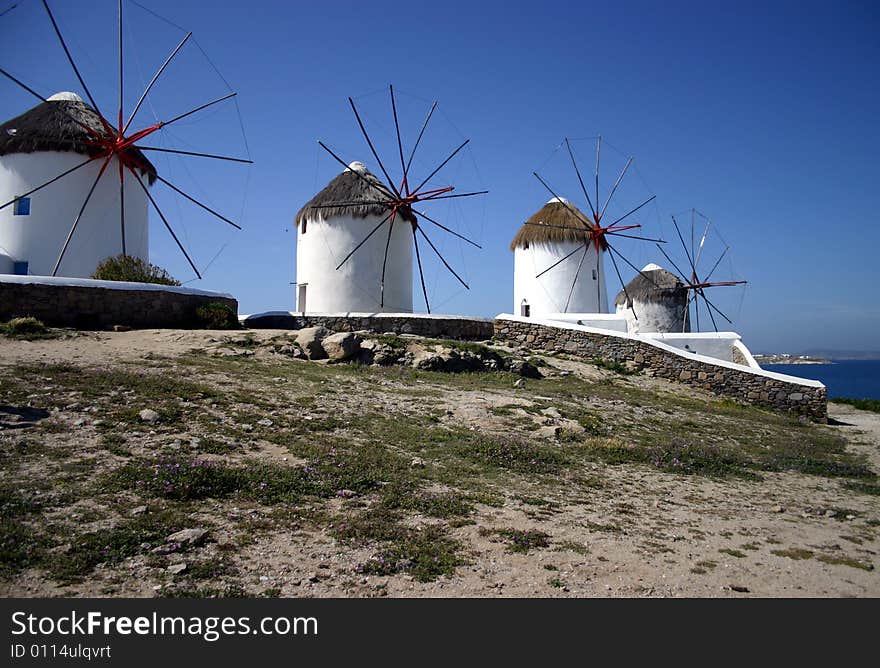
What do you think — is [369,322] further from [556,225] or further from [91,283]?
[556,225]

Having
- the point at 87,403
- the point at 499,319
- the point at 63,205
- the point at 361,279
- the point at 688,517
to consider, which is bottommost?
the point at 688,517

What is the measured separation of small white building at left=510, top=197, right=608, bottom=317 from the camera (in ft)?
85.3

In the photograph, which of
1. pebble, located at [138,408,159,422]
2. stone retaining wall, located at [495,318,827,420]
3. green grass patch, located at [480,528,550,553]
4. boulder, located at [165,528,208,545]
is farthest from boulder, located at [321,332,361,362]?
boulder, located at [165,528,208,545]

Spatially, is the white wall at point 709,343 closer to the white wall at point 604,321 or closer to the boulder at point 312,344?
the white wall at point 604,321

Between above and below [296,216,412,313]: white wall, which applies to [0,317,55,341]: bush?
below

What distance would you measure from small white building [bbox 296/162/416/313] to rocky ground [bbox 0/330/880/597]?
10583 millimetres

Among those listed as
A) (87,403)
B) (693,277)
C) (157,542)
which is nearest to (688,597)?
(157,542)

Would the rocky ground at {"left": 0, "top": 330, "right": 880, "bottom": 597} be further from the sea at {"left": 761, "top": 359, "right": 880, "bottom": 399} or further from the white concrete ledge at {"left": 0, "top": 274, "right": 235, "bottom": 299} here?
the sea at {"left": 761, "top": 359, "right": 880, "bottom": 399}

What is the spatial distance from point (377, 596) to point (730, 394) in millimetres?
14578

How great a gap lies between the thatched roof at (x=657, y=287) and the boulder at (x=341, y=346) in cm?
1960

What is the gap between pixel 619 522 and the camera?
18.3ft

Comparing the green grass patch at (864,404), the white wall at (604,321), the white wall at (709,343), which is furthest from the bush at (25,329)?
the green grass patch at (864,404)

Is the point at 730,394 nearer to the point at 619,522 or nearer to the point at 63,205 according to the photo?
the point at 619,522

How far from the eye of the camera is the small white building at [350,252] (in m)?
21.6
